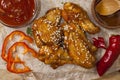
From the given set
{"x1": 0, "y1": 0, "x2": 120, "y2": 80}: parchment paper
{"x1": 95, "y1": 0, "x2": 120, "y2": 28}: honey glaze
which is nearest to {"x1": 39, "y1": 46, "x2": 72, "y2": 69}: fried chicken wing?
{"x1": 0, "y1": 0, "x2": 120, "y2": 80}: parchment paper

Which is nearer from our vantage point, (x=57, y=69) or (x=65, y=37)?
(x=65, y=37)

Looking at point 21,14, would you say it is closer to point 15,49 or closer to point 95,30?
point 15,49

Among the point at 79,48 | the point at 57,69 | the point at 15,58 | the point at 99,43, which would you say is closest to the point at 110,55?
the point at 99,43

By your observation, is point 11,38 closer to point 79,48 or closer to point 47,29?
point 47,29

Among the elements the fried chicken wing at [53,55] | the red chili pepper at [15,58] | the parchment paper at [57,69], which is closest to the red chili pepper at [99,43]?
the parchment paper at [57,69]

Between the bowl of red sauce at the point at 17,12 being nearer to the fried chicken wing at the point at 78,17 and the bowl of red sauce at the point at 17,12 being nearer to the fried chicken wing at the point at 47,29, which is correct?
the fried chicken wing at the point at 47,29

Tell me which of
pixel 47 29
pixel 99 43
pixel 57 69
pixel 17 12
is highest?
pixel 17 12
